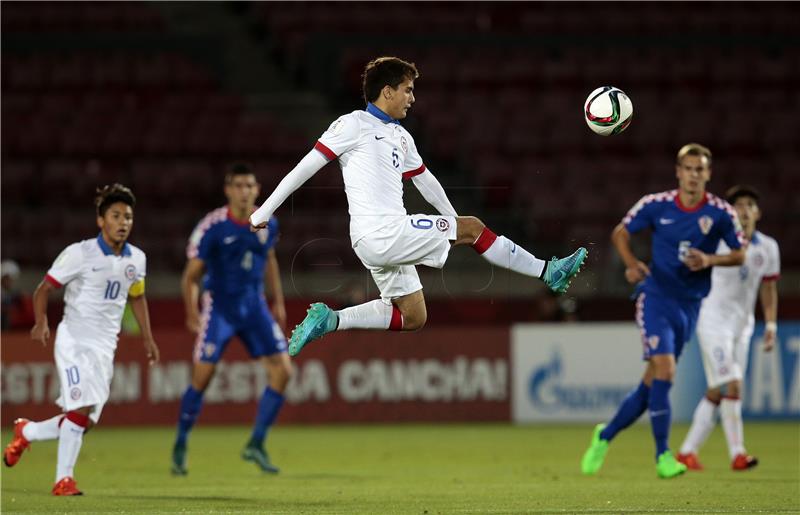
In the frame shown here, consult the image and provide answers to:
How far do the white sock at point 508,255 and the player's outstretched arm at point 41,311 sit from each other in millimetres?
3133

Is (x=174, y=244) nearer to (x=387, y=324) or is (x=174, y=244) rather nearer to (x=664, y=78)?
(x=664, y=78)

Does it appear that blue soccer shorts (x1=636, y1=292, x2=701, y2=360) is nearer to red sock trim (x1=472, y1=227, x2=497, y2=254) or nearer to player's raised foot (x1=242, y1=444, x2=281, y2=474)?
red sock trim (x1=472, y1=227, x2=497, y2=254)

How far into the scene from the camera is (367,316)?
27.0ft

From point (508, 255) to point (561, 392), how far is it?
852 cm

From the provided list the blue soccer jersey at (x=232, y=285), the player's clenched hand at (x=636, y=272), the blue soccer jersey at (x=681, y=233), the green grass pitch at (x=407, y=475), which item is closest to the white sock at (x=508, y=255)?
the green grass pitch at (x=407, y=475)

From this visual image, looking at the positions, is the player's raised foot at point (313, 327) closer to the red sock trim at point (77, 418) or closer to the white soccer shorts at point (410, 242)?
the white soccer shorts at point (410, 242)

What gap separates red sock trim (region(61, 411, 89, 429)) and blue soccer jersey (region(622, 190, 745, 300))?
4490 millimetres

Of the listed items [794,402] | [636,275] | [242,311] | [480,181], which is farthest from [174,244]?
[636,275]

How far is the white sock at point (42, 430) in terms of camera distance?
9281mm

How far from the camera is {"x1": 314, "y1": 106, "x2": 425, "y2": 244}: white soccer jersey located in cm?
780

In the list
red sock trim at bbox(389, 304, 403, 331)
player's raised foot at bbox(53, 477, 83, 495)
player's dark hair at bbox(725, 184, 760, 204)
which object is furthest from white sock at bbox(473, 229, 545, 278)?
player's dark hair at bbox(725, 184, 760, 204)

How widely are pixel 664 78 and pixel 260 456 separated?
559 inches

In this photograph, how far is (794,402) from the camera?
16.1 m

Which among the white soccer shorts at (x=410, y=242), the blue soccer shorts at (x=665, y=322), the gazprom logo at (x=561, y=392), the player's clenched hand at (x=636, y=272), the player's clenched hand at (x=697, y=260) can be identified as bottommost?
the gazprom logo at (x=561, y=392)
